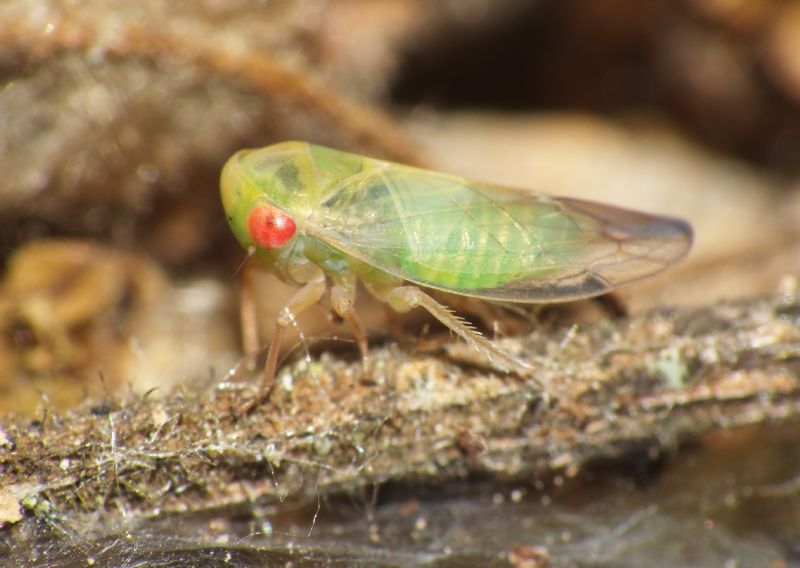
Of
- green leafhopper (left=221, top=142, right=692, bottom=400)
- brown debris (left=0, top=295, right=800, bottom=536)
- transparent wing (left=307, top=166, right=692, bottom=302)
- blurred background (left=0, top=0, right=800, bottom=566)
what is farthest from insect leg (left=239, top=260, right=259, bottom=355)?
brown debris (left=0, top=295, right=800, bottom=536)

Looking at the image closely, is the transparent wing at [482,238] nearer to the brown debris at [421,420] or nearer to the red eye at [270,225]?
the red eye at [270,225]

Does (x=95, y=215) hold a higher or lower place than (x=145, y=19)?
lower

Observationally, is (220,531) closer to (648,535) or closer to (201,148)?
(648,535)

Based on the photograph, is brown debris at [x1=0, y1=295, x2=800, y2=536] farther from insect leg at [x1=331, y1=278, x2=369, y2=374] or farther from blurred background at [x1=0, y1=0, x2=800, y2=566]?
blurred background at [x1=0, y1=0, x2=800, y2=566]

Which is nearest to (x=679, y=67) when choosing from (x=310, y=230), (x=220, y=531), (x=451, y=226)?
(x=451, y=226)

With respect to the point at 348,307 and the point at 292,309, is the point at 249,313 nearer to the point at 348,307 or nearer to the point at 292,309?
the point at 292,309

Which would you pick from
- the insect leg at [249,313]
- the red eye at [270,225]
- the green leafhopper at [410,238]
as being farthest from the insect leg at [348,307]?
the insect leg at [249,313]

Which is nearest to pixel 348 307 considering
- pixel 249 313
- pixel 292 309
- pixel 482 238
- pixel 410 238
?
pixel 292 309
